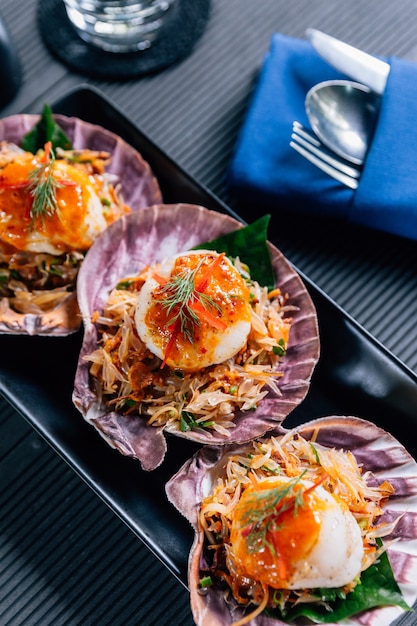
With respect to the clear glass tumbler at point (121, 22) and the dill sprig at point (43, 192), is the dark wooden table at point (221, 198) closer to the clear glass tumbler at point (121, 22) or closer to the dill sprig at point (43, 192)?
the clear glass tumbler at point (121, 22)

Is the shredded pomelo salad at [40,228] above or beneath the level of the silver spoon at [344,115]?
beneath

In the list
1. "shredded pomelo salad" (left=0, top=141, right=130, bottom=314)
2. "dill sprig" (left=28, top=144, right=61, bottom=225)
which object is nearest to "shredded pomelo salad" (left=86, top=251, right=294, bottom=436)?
"shredded pomelo salad" (left=0, top=141, right=130, bottom=314)

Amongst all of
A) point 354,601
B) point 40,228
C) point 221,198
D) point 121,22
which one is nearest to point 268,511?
point 354,601

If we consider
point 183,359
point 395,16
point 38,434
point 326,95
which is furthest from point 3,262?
point 395,16

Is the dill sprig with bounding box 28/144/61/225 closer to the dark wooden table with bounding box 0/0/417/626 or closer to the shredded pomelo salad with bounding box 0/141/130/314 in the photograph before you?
the shredded pomelo salad with bounding box 0/141/130/314

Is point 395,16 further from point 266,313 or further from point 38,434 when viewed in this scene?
point 38,434

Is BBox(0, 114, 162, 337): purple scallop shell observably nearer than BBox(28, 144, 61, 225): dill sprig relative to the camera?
No

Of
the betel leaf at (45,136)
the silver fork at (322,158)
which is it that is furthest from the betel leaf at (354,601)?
the betel leaf at (45,136)
